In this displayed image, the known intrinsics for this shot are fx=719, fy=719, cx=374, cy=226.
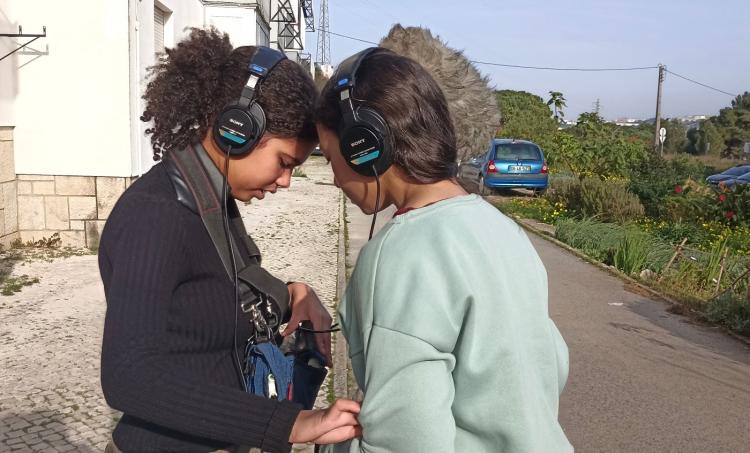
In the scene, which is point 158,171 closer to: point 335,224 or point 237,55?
point 237,55

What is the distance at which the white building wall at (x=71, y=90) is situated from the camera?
9250 mm

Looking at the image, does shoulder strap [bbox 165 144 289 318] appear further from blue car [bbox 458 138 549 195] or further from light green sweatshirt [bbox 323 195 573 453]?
blue car [bbox 458 138 549 195]

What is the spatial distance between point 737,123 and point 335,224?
53897 millimetres

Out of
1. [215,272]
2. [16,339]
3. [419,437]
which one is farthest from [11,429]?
[419,437]

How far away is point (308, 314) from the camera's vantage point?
2234 millimetres

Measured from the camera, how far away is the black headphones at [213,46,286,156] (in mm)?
1750

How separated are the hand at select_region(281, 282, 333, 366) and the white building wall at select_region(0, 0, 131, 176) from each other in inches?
312

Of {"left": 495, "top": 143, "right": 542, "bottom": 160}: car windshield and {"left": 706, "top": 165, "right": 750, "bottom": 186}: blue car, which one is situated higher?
{"left": 495, "top": 143, "right": 542, "bottom": 160}: car windshield

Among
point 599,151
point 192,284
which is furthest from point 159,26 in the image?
point 599,151

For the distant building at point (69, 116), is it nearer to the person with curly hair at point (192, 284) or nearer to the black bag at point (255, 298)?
the black bag at point (255, 298)

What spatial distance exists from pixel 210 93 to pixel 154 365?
0.72 m

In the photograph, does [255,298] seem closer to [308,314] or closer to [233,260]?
[233,260]

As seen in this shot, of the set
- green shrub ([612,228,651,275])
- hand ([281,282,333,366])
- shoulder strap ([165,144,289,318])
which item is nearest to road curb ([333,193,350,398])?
hand ([281,282,333,366])

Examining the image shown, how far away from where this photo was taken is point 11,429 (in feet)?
13.7
